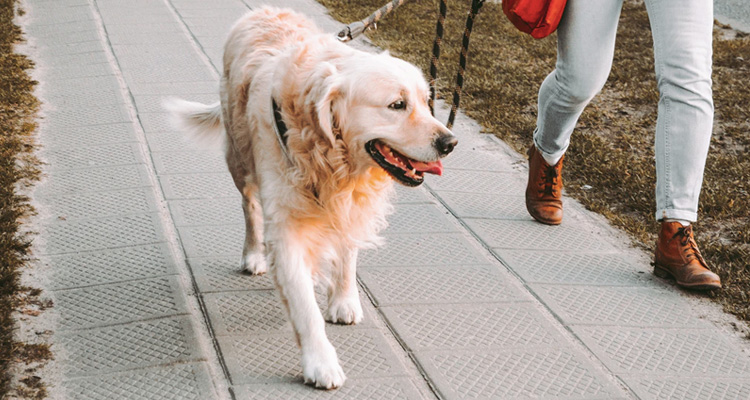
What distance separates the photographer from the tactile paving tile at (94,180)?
463cm

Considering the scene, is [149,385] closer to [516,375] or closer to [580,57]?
[516,375]

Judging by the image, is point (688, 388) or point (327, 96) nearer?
point (327, 96)

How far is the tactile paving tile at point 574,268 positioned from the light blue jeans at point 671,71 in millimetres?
349

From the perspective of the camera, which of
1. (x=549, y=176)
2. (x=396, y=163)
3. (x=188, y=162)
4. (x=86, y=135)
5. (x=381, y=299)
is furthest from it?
(x=86, y=135)

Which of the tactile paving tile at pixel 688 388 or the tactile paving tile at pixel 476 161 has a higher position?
the tactile paving tile at pixel 688 388

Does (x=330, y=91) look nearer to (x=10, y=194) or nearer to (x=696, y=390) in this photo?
(x=696, y=390)

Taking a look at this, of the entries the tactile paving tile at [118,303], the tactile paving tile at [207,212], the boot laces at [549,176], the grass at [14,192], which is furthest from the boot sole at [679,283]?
the grass at [14,192]

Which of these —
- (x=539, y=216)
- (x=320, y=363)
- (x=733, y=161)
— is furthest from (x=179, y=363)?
(x=733, y=161)

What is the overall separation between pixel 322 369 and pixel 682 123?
1.96 metres

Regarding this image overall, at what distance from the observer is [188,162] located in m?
5.09

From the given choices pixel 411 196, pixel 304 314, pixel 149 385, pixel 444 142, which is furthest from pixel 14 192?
pixel 444 142

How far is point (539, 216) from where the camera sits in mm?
4527

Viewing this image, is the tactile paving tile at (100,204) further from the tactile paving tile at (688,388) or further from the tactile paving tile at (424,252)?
the tactile paving tile at (688,388)

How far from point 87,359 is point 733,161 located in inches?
161
